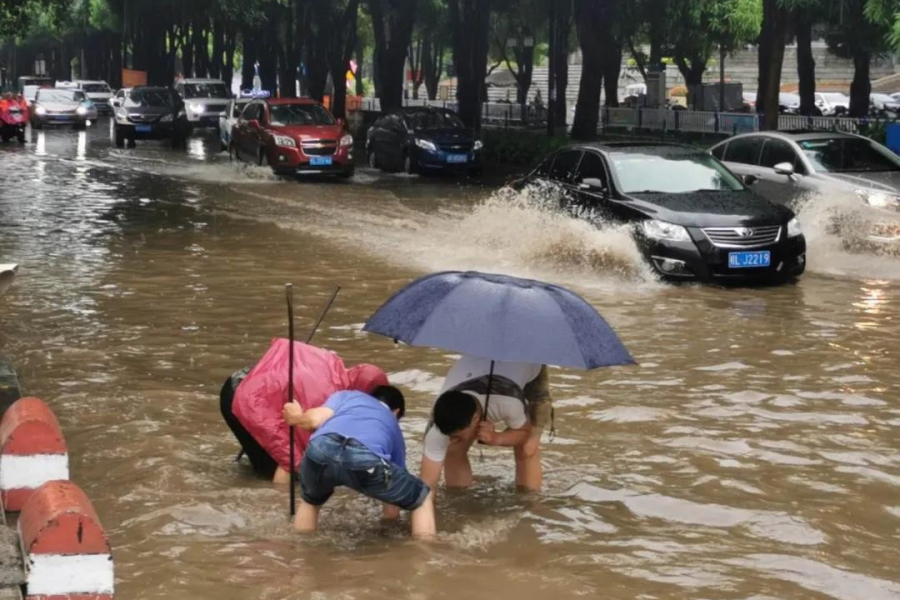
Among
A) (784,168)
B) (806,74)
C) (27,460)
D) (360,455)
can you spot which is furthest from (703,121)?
(27,460)

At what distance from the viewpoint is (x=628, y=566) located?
5.77 metres

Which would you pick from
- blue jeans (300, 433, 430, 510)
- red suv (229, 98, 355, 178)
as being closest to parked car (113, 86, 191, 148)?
red suv (229, 98, 355, 178)

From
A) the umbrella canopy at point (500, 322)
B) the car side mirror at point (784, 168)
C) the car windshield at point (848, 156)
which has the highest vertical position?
the car windshield at point (848, 156)

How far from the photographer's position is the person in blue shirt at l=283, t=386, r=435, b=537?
5453 millimetres

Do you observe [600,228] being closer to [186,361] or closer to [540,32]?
[186,361]

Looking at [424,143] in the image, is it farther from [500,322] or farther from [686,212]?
[500,322]

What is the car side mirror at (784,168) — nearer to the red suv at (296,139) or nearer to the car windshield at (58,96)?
the red suv at (296,139)

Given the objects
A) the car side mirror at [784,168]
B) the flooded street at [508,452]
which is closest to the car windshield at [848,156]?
the car side mirror at [784,168]

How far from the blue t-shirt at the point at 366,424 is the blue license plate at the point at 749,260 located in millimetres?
7752

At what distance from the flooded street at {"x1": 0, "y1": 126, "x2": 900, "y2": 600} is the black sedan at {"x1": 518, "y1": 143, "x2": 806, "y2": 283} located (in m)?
0.28

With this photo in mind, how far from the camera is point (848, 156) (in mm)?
16281

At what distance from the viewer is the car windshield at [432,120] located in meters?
28.7

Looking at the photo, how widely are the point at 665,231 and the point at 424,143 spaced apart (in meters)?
15.2

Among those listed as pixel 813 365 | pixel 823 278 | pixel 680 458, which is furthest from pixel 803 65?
pixel 680 458
